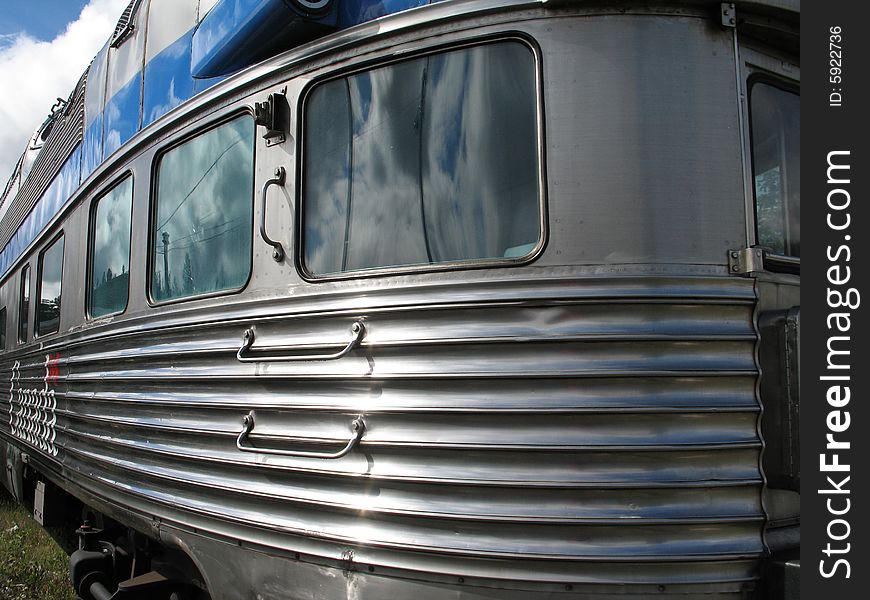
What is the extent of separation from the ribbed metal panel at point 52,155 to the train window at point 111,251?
101 centimetres

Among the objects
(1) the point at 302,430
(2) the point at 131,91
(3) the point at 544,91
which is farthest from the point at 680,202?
(2) the point at 131,91

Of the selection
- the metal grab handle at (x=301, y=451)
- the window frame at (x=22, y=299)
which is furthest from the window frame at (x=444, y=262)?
the window frame at (x=22, y=299)

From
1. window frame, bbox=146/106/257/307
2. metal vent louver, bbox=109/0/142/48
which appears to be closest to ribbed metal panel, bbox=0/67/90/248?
metal vent louver, bbox=109/0/142/48

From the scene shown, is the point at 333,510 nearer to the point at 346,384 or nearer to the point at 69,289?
the point at 346,384

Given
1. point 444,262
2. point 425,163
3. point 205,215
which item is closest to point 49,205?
point 205,215

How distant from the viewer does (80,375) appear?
170 inches

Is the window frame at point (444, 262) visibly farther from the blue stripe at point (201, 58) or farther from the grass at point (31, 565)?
the grass at point (31, 565)

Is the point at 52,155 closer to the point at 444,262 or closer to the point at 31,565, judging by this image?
the point at 31,565

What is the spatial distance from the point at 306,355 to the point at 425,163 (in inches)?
29.5

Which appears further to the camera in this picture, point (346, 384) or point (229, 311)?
point (229, 311)

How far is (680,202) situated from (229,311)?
1660 mm

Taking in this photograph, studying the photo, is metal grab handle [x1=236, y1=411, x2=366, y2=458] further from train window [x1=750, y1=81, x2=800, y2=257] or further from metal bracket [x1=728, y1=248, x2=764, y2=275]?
train window [x1=750, y1=81, x2=800, y2=257]

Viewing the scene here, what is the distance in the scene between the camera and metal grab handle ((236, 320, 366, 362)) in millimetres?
2389

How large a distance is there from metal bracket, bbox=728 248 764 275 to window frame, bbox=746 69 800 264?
3.2 inches
